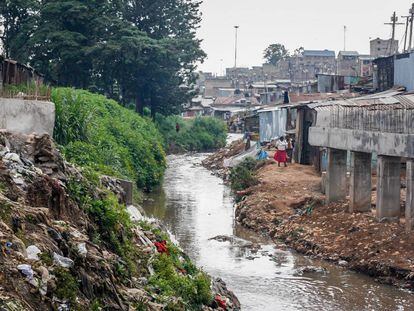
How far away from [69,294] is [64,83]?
37.1 m

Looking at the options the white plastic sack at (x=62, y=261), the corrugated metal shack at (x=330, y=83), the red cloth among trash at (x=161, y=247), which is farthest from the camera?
the corrugated metal shack at (x=330, y=83)

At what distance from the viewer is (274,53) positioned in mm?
115562

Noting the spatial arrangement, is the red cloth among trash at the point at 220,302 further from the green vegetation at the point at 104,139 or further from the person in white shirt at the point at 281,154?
the person in white shirt at the point at 281,154

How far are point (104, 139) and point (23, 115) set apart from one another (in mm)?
9137

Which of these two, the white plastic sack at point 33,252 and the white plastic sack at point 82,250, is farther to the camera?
the white plastic sack at point 82,250

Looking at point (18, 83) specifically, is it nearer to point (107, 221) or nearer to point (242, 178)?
point (242, 178)

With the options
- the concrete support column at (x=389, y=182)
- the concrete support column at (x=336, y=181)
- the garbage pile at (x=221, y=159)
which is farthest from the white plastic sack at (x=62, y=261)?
the garbage pile at (x=221, y=159)

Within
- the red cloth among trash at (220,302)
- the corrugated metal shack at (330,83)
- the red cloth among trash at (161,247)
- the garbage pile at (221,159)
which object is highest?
the corrugated metal shack at (330,83)

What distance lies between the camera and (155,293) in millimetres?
11352

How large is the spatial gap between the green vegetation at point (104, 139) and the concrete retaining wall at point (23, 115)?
0.92 metres

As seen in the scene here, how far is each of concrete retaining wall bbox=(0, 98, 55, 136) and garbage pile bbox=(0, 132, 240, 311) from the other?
4.26 metres

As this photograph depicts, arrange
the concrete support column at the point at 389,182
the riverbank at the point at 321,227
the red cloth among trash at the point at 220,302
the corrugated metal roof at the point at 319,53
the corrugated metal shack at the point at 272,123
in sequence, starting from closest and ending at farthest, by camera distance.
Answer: the red cloth among trash at the point at 220,302 < the riverbank at the point at 321,227 < the concrete support column at the point at 389,182 < the corrugated metal shack at the point at 272,123 < the corrugated metal roof at the point at 319,53

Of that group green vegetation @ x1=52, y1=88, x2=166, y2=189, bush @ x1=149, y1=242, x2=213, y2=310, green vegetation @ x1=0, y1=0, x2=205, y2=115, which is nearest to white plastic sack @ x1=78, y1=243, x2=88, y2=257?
bush @ x1=149, y1=242, x2=213, y2=310

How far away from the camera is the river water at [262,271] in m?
15.8
